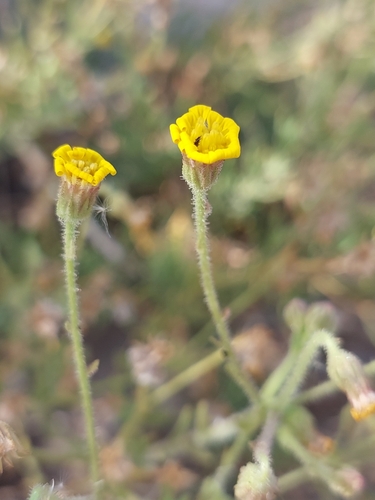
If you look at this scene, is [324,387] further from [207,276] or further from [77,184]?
[77,184]

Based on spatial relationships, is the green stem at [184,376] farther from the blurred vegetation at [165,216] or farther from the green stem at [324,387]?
the green stem at [324,387]

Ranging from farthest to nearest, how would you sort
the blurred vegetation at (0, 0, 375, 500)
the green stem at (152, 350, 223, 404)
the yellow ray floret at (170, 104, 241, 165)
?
the blurred vegetation at (0, 0, 375, 500), the green stem at (152, 350, 223, 404), the yellow ray floret at (170, 104, 241, 165)

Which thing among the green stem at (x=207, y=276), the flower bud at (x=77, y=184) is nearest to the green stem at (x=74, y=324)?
the flower bud at (x=77, y=184)

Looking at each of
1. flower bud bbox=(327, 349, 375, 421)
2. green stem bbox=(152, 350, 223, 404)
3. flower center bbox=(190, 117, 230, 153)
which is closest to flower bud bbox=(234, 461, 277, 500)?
flower bud bbox=(327, 349, 375, 421)

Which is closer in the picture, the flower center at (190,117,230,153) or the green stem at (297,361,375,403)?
the flower center at (190,117,230,153)

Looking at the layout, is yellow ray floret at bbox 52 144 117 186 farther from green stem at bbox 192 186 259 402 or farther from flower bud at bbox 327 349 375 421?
flower bud at bbox 327 349 375 421

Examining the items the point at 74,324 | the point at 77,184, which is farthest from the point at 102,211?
the point at 74,324

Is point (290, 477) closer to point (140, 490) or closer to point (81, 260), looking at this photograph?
point (140, 490)
